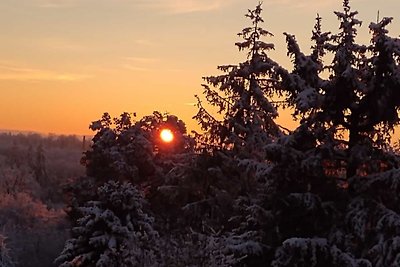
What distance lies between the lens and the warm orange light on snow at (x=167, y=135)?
133ft

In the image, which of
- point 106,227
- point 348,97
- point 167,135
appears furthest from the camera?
point 167,135

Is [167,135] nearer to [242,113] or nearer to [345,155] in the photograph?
[242,113]

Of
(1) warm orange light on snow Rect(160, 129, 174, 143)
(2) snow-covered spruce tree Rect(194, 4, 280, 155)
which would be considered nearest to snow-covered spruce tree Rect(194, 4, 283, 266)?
(2) snow-covered spruce tree Rect(194, 4, 280, 155)

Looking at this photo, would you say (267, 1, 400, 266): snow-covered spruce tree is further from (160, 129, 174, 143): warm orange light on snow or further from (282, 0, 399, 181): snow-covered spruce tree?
(160, 129, 174, 143): warm orange light on snow

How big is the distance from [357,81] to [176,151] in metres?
24.2

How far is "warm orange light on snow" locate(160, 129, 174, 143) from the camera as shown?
40688mm

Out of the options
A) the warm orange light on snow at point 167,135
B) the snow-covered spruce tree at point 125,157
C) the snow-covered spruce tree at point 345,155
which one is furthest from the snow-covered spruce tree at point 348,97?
the warm orange light on snow at point 167,135

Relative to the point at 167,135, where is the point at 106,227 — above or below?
below

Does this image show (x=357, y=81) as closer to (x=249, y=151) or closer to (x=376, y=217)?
(x=376, y=217)

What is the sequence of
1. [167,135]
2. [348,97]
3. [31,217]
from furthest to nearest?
[31,217] < [167,135] < [348,97]

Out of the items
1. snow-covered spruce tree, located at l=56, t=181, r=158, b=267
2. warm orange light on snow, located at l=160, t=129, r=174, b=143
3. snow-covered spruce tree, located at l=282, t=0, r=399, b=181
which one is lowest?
snow-covered spruce tree, located at l=56, t=181, r=158, b=267

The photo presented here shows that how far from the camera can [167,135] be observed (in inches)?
1622

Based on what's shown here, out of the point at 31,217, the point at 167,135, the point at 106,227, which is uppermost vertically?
the point at 167,135

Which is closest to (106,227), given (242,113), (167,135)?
(242,113)
